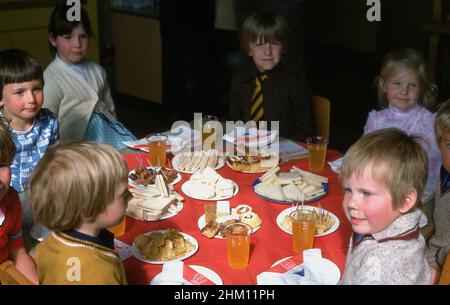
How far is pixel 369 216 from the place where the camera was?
147cm

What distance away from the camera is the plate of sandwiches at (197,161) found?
2.20 meters

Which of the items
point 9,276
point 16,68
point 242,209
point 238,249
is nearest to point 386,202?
point 238,249

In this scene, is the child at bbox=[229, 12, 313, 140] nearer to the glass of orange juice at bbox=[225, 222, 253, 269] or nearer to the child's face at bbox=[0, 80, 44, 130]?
the child's face at bbox=[0, 80, 44, 130]

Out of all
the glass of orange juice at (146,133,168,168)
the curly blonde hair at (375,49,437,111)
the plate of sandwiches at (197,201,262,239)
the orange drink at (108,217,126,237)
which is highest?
the curly blonde hair at (375,49,437,111)

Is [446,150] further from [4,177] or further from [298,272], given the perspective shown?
[4,177]

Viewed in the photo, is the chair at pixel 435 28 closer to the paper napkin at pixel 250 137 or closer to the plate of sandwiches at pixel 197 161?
the paper napkin at pixel 250 137

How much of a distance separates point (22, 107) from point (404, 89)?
62.8 inches

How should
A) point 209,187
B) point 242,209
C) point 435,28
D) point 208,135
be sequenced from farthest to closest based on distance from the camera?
point 435,28, point 208,135, point 209,187, point 242,209

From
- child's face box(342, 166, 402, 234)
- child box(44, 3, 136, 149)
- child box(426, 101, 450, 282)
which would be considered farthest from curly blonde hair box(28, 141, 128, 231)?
child box(44, 3, 136, 149)

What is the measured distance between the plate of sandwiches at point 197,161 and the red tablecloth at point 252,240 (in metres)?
0.11

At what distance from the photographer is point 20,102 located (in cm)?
228

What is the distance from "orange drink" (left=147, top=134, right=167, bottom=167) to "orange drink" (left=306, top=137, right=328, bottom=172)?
54 centimetres

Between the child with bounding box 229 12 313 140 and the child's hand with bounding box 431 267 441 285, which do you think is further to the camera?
the child with bounding box 229 12 313 140

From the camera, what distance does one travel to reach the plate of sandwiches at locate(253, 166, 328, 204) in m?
1.96
